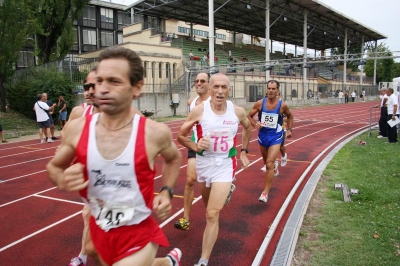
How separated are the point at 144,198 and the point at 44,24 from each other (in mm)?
23516

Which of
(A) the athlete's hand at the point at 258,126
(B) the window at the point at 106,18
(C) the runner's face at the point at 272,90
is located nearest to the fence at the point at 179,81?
(C) the runner's face at the point at 272,90

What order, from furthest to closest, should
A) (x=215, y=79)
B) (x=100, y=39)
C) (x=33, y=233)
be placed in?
(x=100, y=39), (x=33, y=233), (x=215, y=79)

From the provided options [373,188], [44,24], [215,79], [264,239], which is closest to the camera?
[215,79]

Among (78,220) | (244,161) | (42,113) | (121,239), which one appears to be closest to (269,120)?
(244,161)

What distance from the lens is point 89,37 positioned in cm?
4297

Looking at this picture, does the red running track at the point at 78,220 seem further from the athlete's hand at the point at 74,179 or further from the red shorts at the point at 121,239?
the athlete's hand at the point at 74,179

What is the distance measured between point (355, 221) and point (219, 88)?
271 centimetres

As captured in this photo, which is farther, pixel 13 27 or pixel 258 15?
pixel 258 15

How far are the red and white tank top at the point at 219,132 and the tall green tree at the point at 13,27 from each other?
17252 millimetres

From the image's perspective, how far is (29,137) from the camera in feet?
48.0

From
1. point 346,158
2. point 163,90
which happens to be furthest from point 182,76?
point 346,158

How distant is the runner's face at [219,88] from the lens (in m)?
3.71

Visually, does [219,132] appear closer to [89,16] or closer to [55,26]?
[55,26]

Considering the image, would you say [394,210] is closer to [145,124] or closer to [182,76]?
[145,124]
